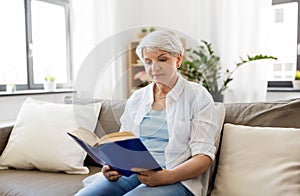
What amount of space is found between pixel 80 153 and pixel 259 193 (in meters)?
0.86

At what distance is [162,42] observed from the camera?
3.23ft

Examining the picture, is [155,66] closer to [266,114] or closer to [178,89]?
[178,89]

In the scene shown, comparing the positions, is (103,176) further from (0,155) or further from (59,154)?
(0,155)

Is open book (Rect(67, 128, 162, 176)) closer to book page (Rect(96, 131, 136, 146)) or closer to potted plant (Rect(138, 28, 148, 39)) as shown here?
book page (Rect(96, 131, 136, 146))

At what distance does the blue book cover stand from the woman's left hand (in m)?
0.02

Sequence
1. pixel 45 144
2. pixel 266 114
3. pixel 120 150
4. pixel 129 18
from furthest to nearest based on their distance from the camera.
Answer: pixel 129 18
pixel 45 144
pixel 266 114
pixel 120 150

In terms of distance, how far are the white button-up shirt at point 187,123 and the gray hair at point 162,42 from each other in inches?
4.1

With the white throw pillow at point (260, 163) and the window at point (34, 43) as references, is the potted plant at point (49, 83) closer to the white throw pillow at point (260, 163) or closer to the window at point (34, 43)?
the window at point (34, 43)

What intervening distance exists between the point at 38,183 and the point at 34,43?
1647 mm

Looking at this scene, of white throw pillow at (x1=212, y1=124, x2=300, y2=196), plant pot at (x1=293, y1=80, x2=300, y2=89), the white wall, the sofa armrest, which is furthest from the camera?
the white wall

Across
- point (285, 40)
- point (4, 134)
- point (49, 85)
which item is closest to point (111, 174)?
point (4, 134)

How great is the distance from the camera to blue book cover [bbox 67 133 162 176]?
3.01ft

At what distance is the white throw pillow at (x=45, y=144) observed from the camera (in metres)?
1.55

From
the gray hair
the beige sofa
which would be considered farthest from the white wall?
the gray hair
